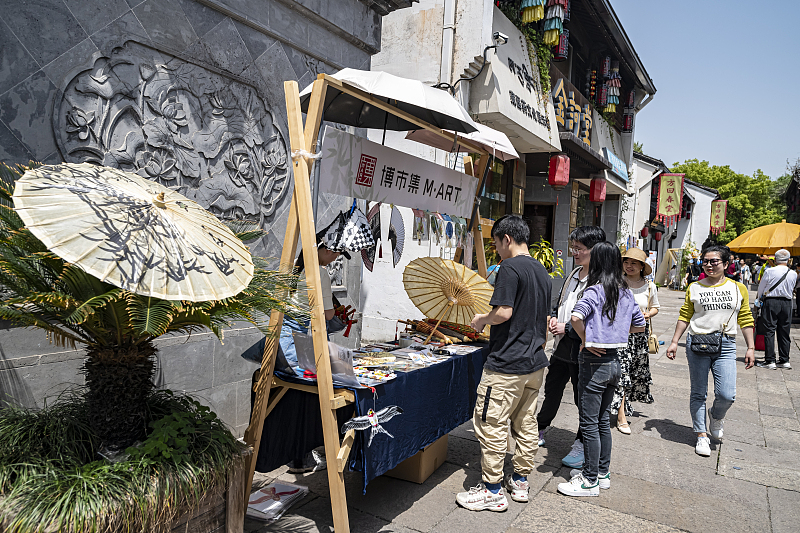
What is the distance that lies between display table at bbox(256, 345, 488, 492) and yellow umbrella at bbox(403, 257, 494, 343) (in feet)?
1.86

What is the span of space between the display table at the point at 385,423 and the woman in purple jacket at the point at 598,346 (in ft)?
3.24

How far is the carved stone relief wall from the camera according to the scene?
11.1 ft

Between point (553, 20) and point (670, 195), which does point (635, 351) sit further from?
point (670, 195)

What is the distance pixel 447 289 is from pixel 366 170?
1417 millimetres

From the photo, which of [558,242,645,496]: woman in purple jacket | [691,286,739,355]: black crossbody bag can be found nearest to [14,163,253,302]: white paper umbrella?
[558,242,645,496]: woman in purple jacket

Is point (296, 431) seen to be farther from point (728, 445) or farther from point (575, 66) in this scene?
point (575, 66)

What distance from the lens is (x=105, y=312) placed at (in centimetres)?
226

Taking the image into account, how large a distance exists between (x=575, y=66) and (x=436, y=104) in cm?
1262

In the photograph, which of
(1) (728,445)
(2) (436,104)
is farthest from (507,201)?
(2) (436,104)

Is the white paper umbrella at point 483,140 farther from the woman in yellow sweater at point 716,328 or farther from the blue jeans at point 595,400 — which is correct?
the woman in yellow sweater at point 716,328

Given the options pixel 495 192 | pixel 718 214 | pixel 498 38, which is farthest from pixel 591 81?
pixel 718 214

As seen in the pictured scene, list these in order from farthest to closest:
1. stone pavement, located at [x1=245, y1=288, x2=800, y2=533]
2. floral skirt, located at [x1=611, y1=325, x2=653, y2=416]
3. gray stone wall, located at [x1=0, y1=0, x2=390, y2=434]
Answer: floral skirt, located at [x1=611, y1=325, x2=653, y2=416] < stone pavement, located at [x1=245, y1=288, x2=800, y2=533] < gray stone wall, located at [x1=0, y1=0, x2=390, y2=434]

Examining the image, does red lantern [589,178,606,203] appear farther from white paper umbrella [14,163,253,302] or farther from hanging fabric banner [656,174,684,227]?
white paper umbrella [14,163,253,302]

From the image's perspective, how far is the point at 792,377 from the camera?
8523 millimetres
